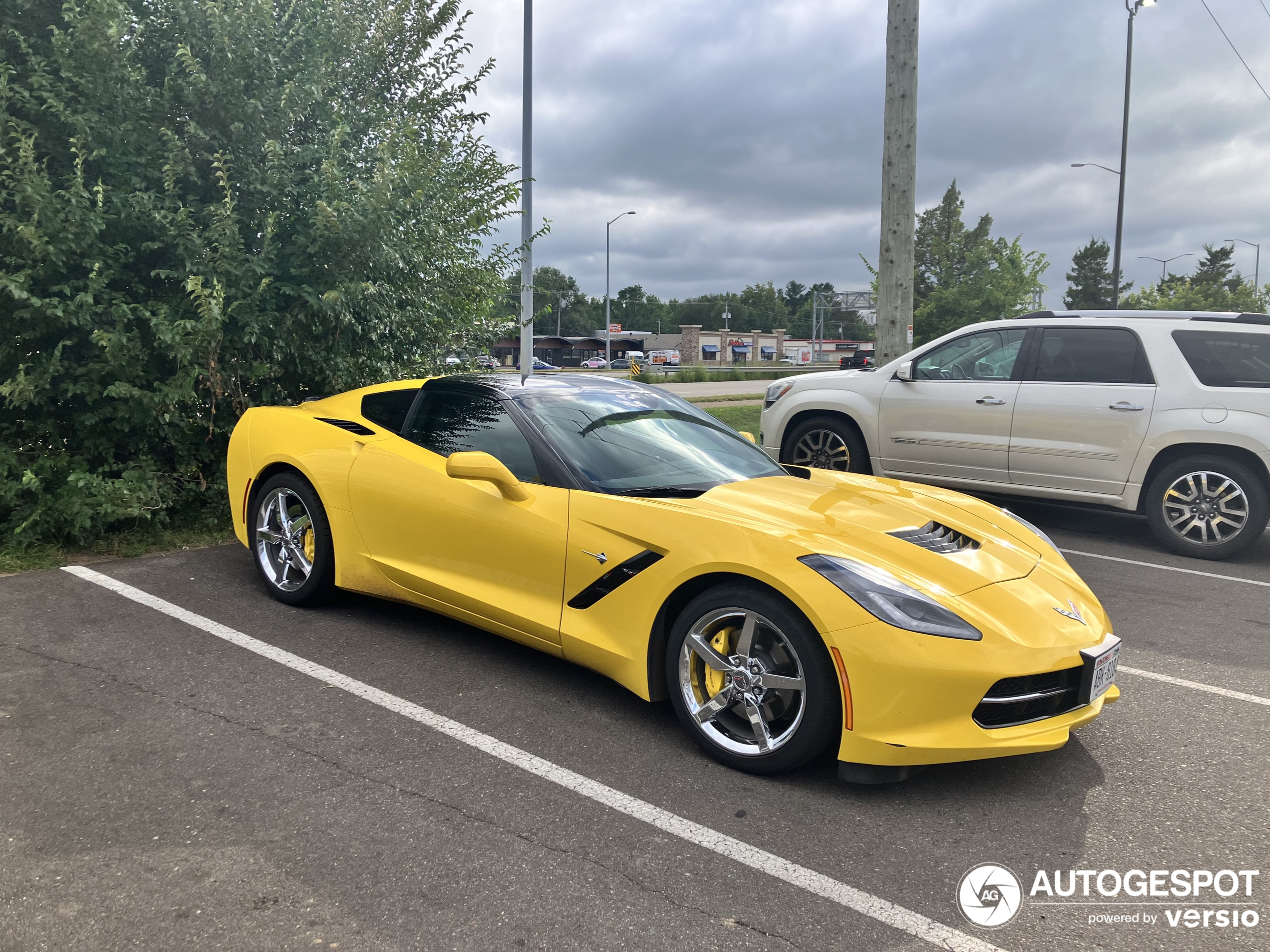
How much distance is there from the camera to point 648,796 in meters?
2.88

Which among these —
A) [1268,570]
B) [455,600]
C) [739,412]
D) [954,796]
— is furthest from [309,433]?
[739,412]

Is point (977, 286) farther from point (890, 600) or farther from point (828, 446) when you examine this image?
point (890, 600)

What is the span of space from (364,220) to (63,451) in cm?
268

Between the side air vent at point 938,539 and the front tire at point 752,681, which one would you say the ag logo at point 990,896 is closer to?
the front tire at point 752,681

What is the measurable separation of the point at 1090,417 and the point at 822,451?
2.37 metres

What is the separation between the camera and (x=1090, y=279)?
185 ft

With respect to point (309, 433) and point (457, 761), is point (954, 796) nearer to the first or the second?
point (457, 761)

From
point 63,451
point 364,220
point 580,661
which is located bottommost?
point 580,661

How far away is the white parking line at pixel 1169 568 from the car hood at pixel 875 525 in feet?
9.76

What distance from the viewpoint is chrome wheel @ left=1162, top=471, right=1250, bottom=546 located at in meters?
6.37

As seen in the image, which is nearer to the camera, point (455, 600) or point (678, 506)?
point (678, 506)

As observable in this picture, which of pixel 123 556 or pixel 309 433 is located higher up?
pixel 309 433

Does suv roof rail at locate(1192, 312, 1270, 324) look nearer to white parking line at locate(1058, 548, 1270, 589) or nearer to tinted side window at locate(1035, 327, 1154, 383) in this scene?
tinted side window at locate(1035, 327, 1154, 383)

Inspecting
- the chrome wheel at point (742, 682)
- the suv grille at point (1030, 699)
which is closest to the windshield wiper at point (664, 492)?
the chrome wheel at point (742, 682)
